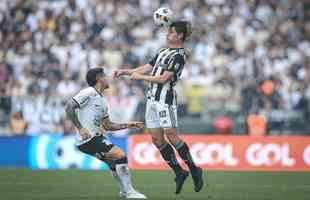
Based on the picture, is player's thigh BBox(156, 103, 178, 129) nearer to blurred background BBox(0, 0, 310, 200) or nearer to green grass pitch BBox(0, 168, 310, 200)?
green grass pitch BBox(0, 168, 310, 200)

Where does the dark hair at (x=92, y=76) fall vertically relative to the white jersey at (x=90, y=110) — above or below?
above

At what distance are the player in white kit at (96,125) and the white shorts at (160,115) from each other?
17.4 inches

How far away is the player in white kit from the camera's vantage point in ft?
42.0

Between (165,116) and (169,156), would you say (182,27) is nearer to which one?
(165,116)

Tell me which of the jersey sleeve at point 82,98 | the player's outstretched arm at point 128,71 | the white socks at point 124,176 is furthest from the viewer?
the player's outstretched arm at point 128,71

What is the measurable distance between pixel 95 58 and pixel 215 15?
4160mm

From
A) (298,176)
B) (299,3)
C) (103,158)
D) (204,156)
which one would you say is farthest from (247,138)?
(103,158)

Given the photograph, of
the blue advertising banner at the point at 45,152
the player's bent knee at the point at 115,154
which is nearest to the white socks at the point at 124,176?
the player's bent knee at the point at 115,154

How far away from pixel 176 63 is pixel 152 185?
129 inches

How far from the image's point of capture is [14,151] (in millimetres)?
23031

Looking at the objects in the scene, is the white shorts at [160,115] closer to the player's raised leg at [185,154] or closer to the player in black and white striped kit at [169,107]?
the player in black and white striped kit at [169,107]

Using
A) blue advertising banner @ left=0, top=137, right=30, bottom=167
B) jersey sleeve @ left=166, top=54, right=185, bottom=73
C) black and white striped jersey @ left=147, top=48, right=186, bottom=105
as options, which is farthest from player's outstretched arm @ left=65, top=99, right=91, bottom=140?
blue advertising banner @ left=0, top=137, right=30, bottom=167

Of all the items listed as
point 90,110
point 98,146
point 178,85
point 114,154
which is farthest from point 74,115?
point 178,85

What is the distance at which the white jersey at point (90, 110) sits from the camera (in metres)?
13.0
